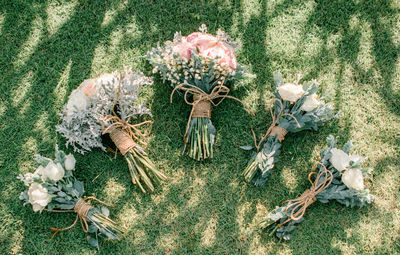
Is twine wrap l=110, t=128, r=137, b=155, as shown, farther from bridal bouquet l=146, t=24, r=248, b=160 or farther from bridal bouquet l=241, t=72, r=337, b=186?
bridal bouquet l=241, t=72, r=337, b=186

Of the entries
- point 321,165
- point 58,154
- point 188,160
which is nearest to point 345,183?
point 321,165

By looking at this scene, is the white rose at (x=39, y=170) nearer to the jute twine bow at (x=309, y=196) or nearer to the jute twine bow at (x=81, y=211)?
the jute twine bow at (x=81, y=211)

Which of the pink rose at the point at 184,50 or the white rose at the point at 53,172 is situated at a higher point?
the pink rose at the point at 184,50

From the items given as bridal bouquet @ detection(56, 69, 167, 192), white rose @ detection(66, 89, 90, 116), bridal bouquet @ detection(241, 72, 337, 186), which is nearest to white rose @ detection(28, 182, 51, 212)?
bridal bouquet @ detection(56, 69, 167, 192)

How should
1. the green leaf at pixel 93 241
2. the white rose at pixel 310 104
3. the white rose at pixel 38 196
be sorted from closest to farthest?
the white rose at pixel 38 196, the white rose at pixel 310 104, the green leaf at pixel 93 241

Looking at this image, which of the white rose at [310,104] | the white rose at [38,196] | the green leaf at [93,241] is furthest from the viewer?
the green leaf at [93,241]

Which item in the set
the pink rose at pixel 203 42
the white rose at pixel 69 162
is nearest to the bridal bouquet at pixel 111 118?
the white rose at pixel 69 162

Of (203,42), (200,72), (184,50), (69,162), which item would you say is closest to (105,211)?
(69,162)
